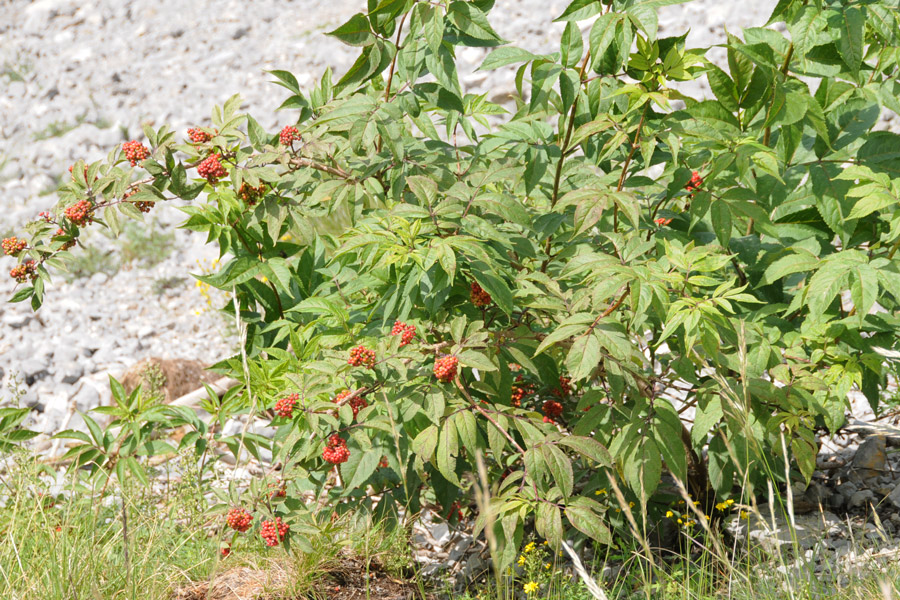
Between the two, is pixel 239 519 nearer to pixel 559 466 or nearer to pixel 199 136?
pixel 559 466

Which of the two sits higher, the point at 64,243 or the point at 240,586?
the point at 64,243

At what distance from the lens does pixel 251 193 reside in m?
2.20

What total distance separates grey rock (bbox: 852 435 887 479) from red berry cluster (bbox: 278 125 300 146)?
2.18 m

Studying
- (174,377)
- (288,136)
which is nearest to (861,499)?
(288,136)

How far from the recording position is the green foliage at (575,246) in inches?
71.2

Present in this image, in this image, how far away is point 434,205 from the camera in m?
2.06

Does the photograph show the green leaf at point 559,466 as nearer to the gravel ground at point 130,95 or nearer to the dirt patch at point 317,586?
the dirt patch at point 317,586

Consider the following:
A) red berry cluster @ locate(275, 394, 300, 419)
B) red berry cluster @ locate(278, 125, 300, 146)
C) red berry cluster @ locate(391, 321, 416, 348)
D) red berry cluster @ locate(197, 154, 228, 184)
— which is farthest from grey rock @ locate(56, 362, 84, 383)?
red berry cluster @ locate(391, 321, 416, 348)

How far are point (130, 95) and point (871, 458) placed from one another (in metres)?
7.18

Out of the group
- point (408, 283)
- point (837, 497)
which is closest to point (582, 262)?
point (408, 283)

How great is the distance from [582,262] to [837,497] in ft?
4.72

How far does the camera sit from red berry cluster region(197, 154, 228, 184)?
80.9 inches

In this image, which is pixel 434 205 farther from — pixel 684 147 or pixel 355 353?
pixel 684 147

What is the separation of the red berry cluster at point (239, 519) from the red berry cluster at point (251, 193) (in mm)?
860
